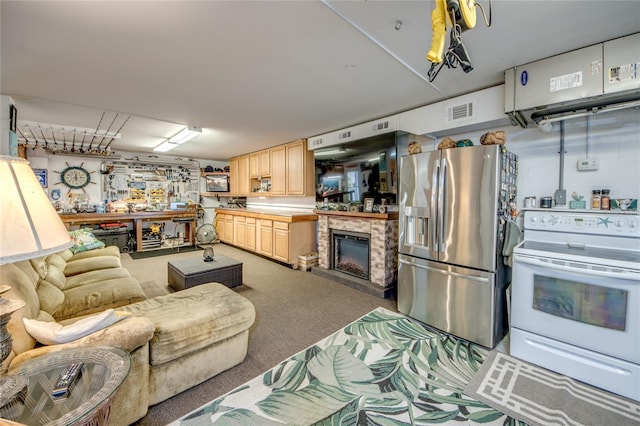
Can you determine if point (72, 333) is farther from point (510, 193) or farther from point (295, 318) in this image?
point (510, 193)

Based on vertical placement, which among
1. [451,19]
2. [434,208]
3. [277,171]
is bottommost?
[434,208]

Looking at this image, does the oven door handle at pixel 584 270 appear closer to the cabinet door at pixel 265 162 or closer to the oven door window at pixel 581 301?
the oven door window at pixel 581 301

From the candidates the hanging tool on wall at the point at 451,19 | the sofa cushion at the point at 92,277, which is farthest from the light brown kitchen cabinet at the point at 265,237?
the hanging tool on wall at the point at 451,19

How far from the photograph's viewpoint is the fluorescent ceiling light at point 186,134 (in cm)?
419

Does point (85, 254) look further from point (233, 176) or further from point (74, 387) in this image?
point (233, 176)

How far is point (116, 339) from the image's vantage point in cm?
136

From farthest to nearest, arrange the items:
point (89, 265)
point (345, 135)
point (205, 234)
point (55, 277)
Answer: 1. point (205, 234)
2. point (345, 135)
3. point (89, 265)
4. point (55, 277)

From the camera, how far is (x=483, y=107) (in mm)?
2701

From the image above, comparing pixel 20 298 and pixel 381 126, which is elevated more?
pixel 381 126

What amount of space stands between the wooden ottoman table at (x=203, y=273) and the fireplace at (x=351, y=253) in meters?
1.56

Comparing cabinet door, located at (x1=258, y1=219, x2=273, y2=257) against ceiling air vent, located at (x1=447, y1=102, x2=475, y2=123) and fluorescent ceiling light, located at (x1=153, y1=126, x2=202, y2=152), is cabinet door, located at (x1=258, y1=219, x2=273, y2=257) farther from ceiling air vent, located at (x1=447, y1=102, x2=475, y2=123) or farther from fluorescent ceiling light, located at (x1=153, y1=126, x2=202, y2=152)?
ceiling air vent, located at (x1=447, y1=102, x2=475, y2=123)

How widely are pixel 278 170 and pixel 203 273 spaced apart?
2939 millimetres

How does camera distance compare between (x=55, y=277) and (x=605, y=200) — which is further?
(x=55, y=277)

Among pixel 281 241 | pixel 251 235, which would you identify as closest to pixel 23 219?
pixel 281 241
